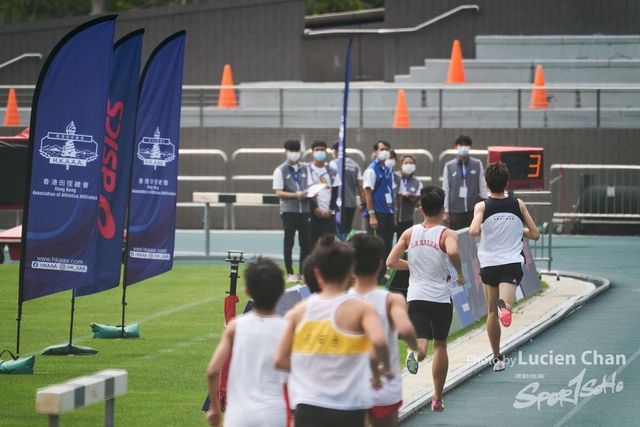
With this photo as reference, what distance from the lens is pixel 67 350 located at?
1127 centimetres

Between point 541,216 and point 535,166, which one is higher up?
point 535,166

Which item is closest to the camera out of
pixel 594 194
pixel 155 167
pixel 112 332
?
pixel 112 332

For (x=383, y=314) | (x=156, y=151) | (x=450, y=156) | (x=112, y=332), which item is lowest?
(x=112, y=332)

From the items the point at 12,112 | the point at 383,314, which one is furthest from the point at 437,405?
the point at 12,112

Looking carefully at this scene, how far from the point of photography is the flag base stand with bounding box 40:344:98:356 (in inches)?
443

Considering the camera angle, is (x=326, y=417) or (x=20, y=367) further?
(x=20, y=367)

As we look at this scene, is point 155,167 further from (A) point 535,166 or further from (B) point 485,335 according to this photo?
(A) point 535,166

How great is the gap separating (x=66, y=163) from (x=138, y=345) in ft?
7.52

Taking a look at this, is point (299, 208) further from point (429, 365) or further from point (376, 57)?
point (376, 57)

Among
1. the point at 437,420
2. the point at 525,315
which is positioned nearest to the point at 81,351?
the point at 437,420

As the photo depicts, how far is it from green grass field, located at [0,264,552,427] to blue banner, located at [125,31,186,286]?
827 mm

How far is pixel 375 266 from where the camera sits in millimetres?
6559

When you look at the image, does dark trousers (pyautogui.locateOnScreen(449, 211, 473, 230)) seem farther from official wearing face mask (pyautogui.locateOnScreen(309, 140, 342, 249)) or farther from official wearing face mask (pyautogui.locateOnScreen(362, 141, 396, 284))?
official wearing face mask (pyautogui.locateOnScreen(309, 140, 342, 249))

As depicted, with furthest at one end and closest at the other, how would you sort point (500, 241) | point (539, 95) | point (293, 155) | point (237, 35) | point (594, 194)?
1. point (237, 35)
2. point (539, 95)
3. point (594, 194)
4. point (293, 155)
5. point (500, 241)
